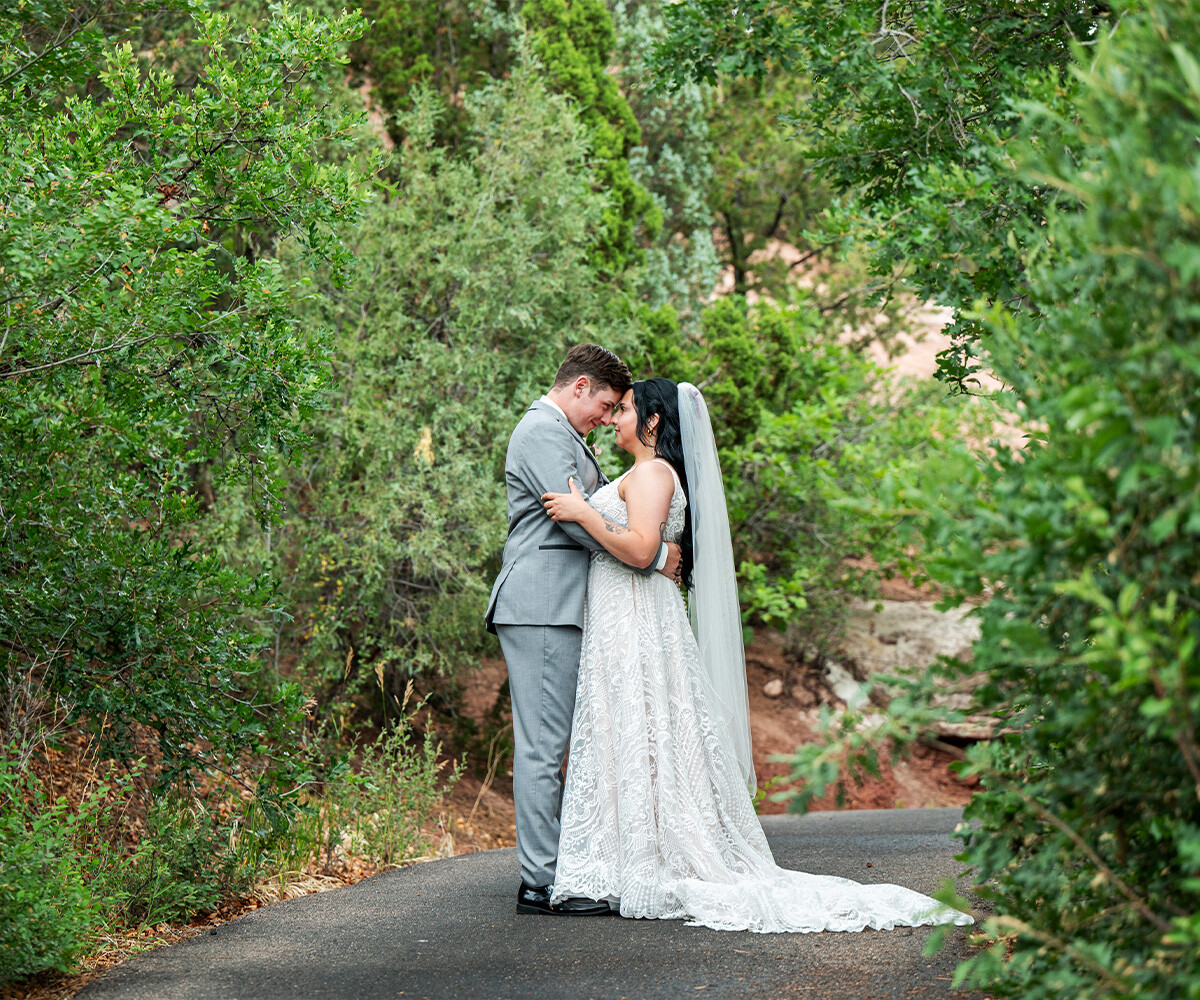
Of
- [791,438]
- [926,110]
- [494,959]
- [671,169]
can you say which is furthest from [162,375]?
[671,169]

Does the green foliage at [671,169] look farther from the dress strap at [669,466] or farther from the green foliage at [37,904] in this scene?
the green foliage at [37,904]

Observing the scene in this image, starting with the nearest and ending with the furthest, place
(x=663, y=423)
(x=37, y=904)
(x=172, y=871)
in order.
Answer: (x=37, y=904) < (x=172, y=871) < (x=663, y=423)

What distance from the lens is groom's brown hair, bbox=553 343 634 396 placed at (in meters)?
4.98

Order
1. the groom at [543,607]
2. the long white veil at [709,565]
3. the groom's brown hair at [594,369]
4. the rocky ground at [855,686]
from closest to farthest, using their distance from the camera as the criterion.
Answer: the groom at [543,607] < the groom's brown hair at [594,369] < the long white veil at [709,565] < the rocky ground at [855,686]

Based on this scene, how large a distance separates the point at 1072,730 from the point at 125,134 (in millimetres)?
9505

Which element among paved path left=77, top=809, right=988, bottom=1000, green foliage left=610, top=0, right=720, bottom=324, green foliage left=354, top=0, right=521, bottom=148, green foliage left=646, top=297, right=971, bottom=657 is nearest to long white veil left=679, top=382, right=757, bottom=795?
paved path left=77, top=809, right=988, bottom=1000

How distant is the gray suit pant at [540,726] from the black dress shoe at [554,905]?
0.13 ft

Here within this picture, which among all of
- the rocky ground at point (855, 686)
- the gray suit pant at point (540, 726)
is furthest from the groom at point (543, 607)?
the rocky ground at point (855, 686)

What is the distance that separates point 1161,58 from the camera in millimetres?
1938

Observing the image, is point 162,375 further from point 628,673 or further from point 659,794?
point 659,794

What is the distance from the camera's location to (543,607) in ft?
15.5

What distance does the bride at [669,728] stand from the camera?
14.1ft

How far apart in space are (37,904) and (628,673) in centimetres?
241

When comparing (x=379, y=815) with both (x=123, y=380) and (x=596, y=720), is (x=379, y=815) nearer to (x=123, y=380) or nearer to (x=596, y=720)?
(x=596, y=720)
